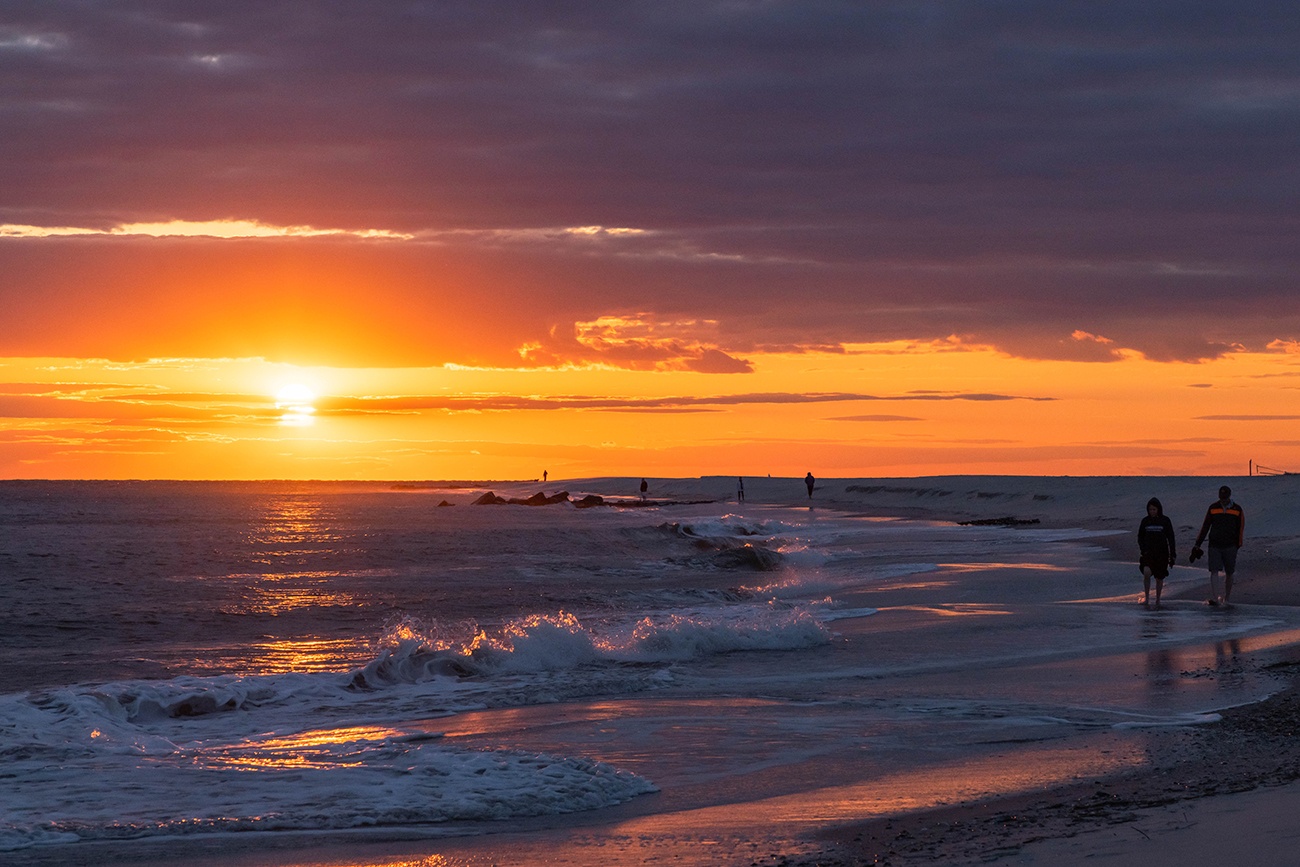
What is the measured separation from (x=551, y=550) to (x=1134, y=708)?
111 ft

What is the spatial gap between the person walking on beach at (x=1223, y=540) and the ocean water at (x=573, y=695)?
806mm

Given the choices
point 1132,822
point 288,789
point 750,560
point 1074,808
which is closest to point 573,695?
point 288,789

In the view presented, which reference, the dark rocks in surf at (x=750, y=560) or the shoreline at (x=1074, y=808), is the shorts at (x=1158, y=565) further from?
the dark rocks in surf at (x=750, y=560)

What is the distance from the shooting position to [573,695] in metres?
12.9

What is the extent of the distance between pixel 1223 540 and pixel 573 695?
1256cm

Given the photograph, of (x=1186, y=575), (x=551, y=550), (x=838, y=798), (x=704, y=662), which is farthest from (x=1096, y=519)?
(x=838, y=798)

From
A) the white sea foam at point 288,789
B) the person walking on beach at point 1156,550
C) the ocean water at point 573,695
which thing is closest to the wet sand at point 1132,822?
the ocean water at point 573,695

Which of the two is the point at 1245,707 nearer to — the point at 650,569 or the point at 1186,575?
the point at 1186,575

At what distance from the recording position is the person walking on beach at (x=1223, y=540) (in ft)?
64.8

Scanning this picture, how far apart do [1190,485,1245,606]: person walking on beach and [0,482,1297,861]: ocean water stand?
0.81 m

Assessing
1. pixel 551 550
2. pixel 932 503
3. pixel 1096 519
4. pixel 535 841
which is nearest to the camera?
pixel 535 841

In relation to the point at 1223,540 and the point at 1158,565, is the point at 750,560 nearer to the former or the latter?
the point at 1158,565

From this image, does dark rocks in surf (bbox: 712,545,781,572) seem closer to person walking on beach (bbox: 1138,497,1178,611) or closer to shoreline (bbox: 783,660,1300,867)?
person walking on beach (bbox: 1138,497,1178,611)

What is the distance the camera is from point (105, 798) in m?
8.54
